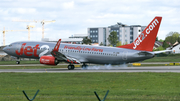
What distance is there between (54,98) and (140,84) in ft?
39.0

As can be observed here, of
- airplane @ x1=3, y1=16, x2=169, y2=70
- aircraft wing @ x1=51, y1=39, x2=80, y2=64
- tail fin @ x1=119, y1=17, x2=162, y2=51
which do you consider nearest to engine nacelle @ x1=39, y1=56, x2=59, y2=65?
airplane @ x1=3, y1=16, x2=169, y2=70

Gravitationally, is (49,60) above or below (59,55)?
below

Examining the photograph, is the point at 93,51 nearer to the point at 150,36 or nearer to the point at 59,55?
the point at 59,55

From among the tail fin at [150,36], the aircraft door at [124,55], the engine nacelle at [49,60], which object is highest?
the tail fin at [150,36]

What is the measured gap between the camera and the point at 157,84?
2861 cm

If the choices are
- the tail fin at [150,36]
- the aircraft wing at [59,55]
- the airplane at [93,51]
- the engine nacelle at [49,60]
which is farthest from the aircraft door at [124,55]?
the engine nacelle at [49,60]

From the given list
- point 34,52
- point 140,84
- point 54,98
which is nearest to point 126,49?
point 34,52

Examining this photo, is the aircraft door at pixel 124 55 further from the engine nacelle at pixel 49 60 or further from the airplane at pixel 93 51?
the engine nacelle at pixel 49 60

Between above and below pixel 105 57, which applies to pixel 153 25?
above

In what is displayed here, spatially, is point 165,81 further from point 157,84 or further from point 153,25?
point 153,25

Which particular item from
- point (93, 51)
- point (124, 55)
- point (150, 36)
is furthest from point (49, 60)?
point (150, 36)

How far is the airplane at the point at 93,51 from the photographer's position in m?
47.9

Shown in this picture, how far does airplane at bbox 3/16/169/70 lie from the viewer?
47906mm

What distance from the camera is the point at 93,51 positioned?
51406mm
